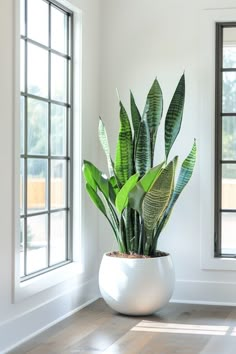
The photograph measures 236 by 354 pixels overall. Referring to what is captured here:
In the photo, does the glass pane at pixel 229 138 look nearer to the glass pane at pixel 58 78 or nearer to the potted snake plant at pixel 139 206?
the potted snake plant at pixel 139 206

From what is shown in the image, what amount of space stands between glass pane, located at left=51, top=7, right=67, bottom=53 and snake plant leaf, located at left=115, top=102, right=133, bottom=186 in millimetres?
656

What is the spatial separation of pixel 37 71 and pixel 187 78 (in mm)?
1405

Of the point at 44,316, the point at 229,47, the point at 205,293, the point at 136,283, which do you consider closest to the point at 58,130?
the point at 136,283

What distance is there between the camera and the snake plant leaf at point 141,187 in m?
4.44

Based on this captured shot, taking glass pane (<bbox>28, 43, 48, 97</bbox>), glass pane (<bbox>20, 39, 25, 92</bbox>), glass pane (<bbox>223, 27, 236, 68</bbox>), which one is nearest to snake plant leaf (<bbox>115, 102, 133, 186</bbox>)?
glass pane (<bbox>28, 43, 48, 97</bbox>)

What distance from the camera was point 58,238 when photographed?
4.86 m

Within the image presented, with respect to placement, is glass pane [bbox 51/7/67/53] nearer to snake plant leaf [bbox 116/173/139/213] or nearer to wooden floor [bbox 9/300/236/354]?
snake plant leaf [bbox 116/173/139/213]

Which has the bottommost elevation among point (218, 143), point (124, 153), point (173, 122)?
point (124, 153)

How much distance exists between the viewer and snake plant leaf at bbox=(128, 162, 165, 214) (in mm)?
4438

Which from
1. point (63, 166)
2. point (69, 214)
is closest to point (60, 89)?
point (63, 166)

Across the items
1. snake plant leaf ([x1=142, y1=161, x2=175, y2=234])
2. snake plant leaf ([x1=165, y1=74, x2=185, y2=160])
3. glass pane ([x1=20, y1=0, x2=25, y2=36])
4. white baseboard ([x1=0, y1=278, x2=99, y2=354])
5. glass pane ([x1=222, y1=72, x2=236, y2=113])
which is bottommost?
white baseboard ([x1=0, y1=278, x2=99, y2=354])

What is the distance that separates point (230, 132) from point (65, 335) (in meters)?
2.19

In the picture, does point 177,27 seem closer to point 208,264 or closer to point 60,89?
point 60,89

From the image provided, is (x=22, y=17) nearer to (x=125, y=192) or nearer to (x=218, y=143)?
(x=125, y=192)
